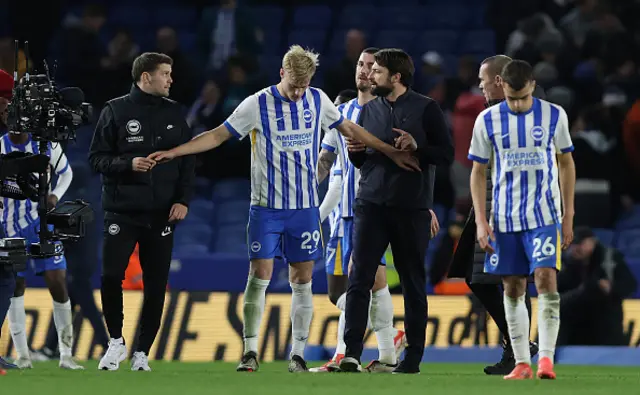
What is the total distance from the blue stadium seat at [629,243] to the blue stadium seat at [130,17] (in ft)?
21.9

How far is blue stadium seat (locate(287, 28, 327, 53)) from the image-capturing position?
1864 centimetres

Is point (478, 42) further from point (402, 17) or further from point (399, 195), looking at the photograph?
point (399, 195)

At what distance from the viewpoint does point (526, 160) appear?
9.33 meters

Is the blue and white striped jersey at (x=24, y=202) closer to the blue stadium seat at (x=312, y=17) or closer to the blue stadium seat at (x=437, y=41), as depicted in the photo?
the blue stadium seat at (x=437, y=41)

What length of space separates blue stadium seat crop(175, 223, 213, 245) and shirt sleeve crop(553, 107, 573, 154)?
7053 millimetres

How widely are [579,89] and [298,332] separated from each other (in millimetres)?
7629

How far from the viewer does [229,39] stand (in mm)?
18016

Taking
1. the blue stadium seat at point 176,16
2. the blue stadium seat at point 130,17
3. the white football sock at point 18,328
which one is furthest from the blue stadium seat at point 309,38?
the white football sock at point 18,328

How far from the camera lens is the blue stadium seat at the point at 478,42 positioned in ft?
60.0

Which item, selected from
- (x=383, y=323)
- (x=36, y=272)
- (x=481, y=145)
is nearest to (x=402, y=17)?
(x=36, y=272)

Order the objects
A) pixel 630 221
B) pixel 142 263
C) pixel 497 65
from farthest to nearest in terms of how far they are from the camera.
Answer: pixel 630 221, pixel 142 263, pixel 497 65

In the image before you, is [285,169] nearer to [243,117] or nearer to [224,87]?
[243,117]

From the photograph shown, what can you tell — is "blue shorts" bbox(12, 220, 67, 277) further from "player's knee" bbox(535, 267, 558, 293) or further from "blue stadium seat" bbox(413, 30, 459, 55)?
"blue stadium seat" bbox(413, 30, 459, 55)

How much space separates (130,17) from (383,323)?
9731 mm
